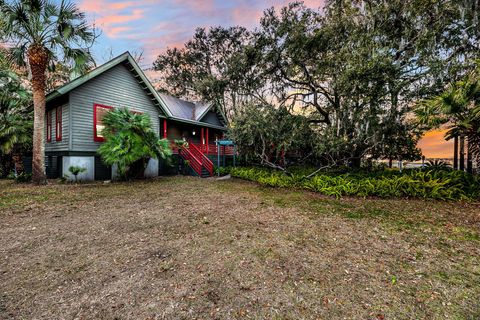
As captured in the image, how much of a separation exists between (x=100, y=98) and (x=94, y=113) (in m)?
0.83

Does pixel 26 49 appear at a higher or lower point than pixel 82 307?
higher

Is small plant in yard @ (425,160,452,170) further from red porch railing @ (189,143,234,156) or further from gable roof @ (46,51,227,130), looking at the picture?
gable roof @ (46,51,227,130)

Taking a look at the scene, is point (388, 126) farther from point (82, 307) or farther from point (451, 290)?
point (82, 307)

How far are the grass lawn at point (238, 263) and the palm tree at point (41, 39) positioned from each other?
4771 mm

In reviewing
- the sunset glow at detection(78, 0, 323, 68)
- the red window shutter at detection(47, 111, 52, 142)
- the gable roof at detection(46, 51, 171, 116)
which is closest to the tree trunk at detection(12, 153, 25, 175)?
the red window shutter at detection(47, 111, 52, 142)

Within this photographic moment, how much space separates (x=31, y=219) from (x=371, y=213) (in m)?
7.78

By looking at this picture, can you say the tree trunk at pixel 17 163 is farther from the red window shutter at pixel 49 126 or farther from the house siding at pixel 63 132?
the red window shutter at pixel 49 126

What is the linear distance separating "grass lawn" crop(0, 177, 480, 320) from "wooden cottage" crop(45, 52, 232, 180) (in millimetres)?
5315

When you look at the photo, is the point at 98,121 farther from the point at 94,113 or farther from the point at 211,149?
the point at 211,149

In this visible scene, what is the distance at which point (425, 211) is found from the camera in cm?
529

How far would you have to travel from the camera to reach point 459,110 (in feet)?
19.5

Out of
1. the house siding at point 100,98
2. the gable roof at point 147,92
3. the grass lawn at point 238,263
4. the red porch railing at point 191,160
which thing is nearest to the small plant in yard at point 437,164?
the grass lawn at point 238,263

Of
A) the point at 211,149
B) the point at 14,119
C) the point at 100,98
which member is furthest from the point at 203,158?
the point at 14,119

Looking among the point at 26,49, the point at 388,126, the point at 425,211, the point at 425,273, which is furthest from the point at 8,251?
the point at 388,126
